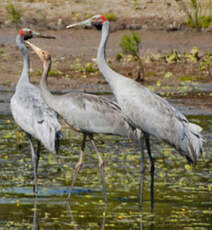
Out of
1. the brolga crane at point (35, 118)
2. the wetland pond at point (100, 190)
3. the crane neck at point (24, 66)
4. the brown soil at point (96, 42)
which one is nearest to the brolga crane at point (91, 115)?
the brolga crane at point (35, 118)

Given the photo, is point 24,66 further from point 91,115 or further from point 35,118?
point 91,115

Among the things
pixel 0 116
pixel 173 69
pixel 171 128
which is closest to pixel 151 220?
pixel 171 128

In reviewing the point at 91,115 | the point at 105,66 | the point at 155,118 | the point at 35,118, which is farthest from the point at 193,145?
the point at 35,118

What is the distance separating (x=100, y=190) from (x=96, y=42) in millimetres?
16060

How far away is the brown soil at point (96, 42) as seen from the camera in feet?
69.5

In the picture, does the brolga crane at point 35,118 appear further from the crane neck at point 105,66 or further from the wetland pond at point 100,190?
the crane neck at point 105,66

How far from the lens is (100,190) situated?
10.4 metres

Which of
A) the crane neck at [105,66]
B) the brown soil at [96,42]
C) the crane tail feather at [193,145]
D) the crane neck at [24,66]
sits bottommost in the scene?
the brown soil at [96,42]

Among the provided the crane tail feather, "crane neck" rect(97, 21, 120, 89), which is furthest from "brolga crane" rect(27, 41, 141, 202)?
the crane tail feather

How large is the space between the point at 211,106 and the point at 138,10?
44.8 feet

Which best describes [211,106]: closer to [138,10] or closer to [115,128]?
[115,128]

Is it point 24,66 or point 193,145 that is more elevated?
point 24,66

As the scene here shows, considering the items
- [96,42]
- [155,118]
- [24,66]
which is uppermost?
[24,66]

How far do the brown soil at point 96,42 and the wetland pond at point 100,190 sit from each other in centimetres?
716
